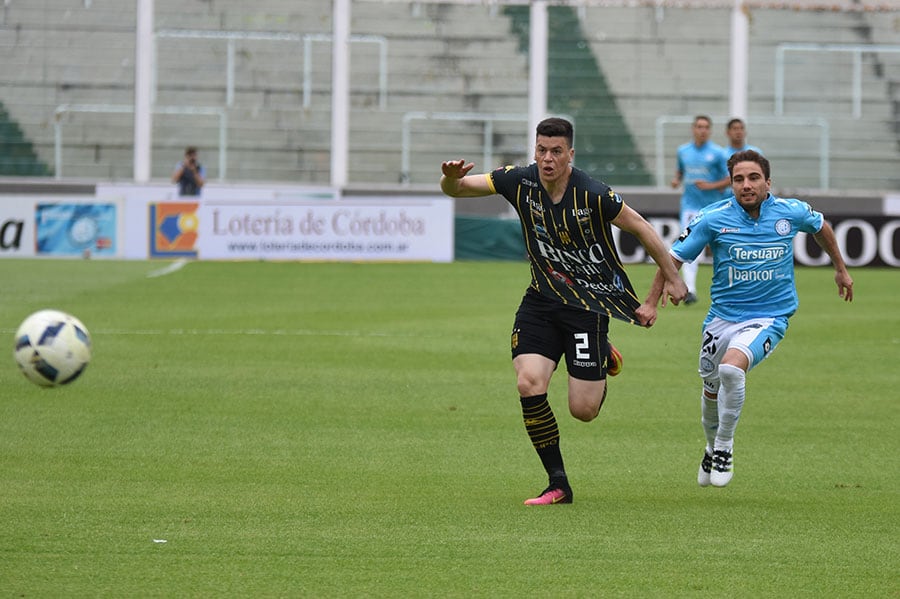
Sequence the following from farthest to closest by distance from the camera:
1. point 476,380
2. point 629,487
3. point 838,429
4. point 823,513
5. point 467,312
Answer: point 467,312, point 476,380, point 838,429, point 629,487, point 823,513

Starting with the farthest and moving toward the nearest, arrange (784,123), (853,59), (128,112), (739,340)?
(853,59) < (784,123) < (128,112) < (739,340)

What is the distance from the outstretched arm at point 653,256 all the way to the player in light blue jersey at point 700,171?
11666 mm

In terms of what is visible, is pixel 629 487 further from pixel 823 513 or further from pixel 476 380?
pixel 476 380

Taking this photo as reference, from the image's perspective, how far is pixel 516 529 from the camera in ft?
24.7

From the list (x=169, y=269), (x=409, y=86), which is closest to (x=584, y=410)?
(x=169, y=269)

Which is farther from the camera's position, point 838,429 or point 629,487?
point 838,429

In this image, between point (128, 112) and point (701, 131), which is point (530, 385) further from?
point (128, 112)

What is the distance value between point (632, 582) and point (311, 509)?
87.5 inches

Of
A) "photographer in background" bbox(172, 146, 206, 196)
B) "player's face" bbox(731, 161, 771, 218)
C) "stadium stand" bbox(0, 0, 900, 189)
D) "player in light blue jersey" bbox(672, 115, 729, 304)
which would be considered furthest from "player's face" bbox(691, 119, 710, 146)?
"photographer in background" bbox(172, 146, 206, 196)

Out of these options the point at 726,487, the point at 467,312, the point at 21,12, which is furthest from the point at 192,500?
the point at 21,12

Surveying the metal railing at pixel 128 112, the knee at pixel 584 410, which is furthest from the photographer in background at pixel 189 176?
the knee at pixel 584 410

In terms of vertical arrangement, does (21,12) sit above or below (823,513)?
above

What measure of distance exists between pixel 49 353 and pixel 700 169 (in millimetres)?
14031

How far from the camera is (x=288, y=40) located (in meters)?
33.7
